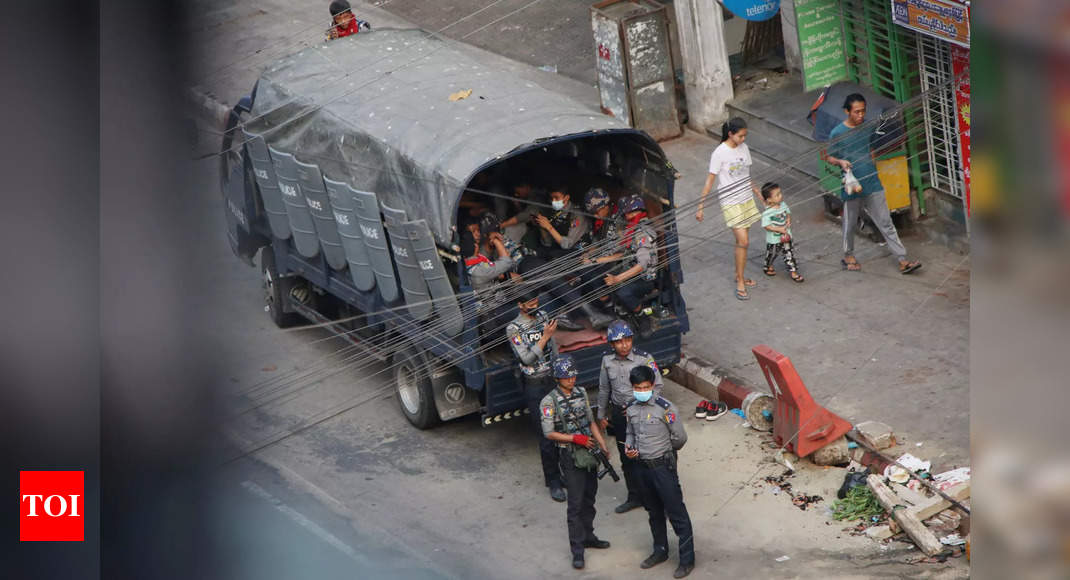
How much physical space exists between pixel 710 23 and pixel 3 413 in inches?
352

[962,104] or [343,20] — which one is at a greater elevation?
[343,20]

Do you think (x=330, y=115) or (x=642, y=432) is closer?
(x=642, y=432)

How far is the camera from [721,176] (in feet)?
36.6

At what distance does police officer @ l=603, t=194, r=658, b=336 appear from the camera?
9.52 meters

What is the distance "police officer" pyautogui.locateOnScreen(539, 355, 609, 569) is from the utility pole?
6730 mm

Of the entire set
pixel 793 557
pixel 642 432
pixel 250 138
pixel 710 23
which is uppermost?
pixel 710 23

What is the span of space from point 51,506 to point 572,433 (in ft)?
10.4

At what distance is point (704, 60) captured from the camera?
14.1 meters

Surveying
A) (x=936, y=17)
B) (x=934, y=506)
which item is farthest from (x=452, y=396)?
(x=936, y=17)

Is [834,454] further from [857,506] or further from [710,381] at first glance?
[710,381]

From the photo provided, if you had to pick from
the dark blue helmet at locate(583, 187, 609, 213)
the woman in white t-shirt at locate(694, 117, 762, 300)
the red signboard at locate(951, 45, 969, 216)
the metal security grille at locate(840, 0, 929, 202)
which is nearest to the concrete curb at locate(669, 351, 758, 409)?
the woman in white t-shirt at locate(694, 117, 762, 300)

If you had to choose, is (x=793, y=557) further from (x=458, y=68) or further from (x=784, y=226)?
(x=458, y=68)

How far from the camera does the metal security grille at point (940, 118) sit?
1139cm

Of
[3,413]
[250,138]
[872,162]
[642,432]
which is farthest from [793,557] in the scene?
[250,138]
